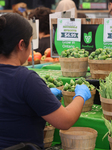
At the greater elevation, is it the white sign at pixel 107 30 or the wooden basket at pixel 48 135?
the white sign at pixel 107 30

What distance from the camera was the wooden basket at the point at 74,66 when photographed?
115 inches

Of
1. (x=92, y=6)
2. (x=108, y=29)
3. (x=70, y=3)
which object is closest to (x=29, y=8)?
(x=92, y=6)

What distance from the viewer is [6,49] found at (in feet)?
5.06

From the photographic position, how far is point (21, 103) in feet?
4.91

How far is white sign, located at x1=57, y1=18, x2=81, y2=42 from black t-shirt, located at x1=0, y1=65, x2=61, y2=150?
2.01 metres

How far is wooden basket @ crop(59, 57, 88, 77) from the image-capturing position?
2923mm

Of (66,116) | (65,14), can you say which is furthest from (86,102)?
(65,14)

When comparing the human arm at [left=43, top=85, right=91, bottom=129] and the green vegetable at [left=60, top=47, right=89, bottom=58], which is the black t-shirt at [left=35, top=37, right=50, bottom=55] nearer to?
the green vegetable at [left=60, top=47, right=89, bottom=58]

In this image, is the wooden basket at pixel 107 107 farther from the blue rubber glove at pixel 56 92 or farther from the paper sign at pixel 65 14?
the paper sign at pixel 65 14

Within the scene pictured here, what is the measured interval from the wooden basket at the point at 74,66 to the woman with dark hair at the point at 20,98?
134cm

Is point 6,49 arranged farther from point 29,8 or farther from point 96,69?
point 29,8

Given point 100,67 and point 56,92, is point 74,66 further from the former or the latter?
point 56,92

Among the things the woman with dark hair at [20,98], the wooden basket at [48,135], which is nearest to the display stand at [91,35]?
the wooden basket at [48,135]

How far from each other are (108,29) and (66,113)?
1.97 meters
